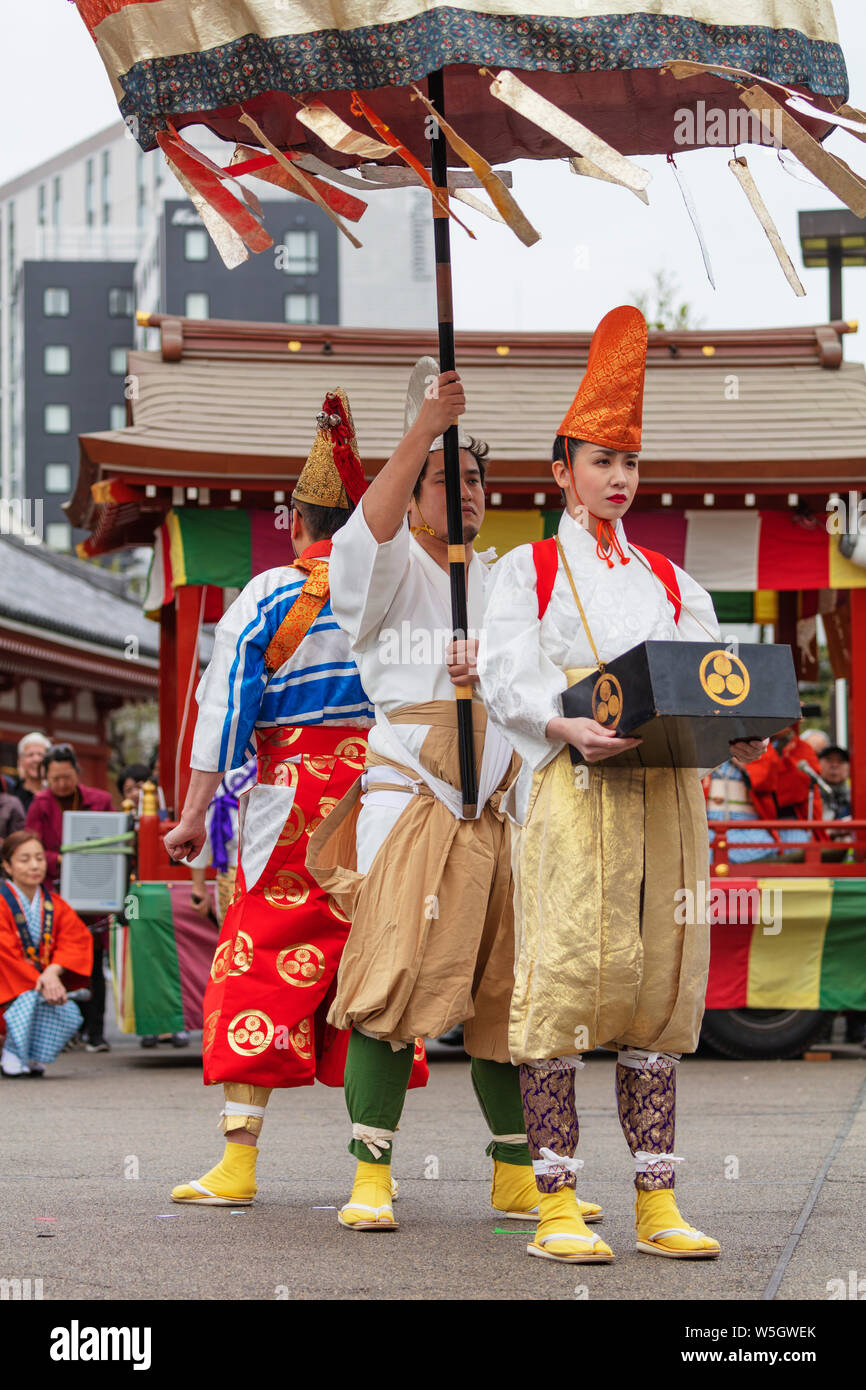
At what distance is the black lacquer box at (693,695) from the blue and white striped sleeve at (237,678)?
1198mm

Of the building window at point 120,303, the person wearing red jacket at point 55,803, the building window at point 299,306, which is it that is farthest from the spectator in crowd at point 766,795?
the building window at point 120,303

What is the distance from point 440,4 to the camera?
347cm

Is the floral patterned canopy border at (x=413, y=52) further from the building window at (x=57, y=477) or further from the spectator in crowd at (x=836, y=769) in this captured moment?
the building window at (x=57, y=477)

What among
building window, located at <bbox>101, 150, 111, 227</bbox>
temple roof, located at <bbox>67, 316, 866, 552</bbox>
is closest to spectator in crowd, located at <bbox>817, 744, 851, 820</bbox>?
temple roof, located at <bbox>67, 316, 866, 552</bbox>

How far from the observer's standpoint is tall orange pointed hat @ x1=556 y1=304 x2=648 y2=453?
3.69 m

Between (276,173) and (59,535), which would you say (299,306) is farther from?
(276,173)

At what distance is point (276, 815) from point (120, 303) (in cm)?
6118

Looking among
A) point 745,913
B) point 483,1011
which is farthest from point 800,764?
point 483,1011

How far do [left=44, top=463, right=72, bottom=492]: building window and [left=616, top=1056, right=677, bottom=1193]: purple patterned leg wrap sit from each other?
59718 millimetres

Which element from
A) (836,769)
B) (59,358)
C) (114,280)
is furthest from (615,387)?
(114,280)

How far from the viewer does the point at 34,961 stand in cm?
861

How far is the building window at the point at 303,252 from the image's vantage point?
54.9m

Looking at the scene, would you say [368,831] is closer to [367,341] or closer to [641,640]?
[641,640]

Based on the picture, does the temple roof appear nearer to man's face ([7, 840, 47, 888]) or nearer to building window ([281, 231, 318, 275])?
man's face ([7, 840, 47, 888])
